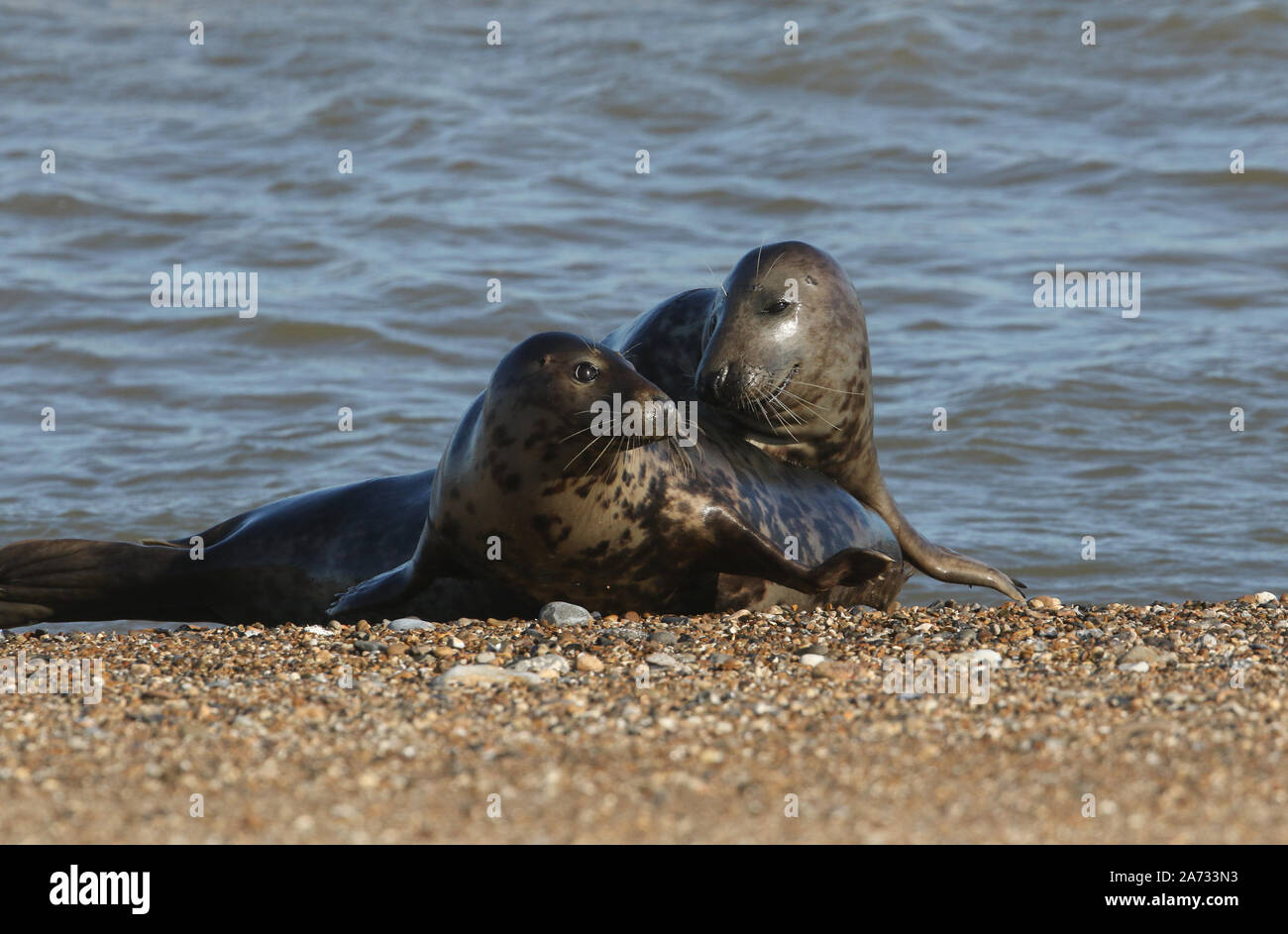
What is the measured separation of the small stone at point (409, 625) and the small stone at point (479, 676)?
0.85 metres

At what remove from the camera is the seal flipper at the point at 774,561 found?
579 cm

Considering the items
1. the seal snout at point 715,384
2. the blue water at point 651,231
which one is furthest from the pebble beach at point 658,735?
the blue water at point 651,231

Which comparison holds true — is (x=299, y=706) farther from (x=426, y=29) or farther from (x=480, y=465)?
(x=426, y=29)

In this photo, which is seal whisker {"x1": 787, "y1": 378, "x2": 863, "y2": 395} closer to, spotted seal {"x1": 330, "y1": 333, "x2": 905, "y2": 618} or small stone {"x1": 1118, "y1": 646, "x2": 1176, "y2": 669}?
spotted seal {"x1": 330, "y1": 333, "x2": 905, "y2": 618}

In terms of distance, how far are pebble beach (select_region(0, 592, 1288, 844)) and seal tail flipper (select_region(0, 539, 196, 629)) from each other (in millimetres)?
618

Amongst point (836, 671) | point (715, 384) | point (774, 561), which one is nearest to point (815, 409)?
point (715, 384)

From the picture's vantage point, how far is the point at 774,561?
581 centimetres

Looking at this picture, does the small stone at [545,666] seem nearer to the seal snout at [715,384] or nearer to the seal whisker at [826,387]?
the seal snout at [715,384]

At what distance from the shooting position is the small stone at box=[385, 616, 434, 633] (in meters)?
5.74

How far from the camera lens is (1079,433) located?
10312 millimetres

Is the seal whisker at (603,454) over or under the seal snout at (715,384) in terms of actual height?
under

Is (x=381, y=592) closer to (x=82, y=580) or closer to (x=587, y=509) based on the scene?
(x=587, y=509)
